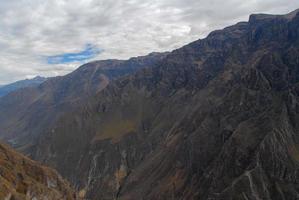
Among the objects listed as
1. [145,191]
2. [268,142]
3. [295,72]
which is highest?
[295,72]

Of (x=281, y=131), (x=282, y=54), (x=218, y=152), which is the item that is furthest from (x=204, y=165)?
(x=282, y=54)

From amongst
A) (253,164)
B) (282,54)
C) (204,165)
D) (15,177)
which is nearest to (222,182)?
(253,164)

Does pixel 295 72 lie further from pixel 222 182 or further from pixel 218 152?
pixel 222 182

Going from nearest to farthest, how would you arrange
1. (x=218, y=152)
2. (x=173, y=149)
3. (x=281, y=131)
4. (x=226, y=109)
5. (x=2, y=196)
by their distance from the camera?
(x=2, y=196)
(x=281, y=131)
(x=218, y=152)
(x=226, y=109)
(x=173, y=149)

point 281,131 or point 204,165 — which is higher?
point 281,131

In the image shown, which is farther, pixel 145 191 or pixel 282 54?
pixel 282 54

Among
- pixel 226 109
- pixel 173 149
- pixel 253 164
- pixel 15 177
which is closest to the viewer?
pixel 15 177

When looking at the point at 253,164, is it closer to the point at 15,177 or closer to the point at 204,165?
the point at 204,165
